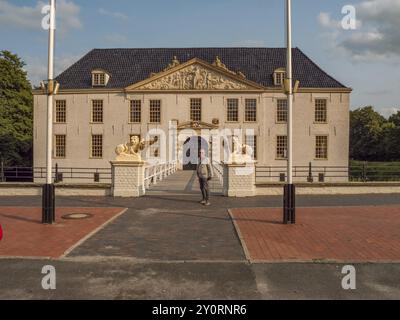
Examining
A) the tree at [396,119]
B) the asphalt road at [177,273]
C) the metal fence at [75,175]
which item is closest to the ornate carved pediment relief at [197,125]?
the metal fence at [75,175]

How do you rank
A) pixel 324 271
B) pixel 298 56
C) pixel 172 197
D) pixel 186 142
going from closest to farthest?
pixel 324 271
pixel 172 197
pixel 186 142
pixel 298 56

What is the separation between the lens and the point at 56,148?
Result: 34312mm

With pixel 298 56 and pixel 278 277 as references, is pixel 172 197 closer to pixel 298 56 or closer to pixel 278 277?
pixel 278 277

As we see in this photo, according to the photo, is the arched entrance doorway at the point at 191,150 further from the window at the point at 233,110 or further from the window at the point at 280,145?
the window at the point at 280,145

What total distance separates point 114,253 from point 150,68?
1283 inches

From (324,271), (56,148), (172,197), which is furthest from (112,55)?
(324,271)

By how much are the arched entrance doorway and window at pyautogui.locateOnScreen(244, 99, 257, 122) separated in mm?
4747

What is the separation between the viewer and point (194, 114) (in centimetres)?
3388

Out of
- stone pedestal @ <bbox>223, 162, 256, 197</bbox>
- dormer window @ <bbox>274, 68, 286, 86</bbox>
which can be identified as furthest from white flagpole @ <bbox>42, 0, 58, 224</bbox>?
dormer window @ <bbox>274, 68, 286, 86</bbox>

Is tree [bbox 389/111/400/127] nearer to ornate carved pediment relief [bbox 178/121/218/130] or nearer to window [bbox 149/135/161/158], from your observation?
ornate carved pediment relief [bbox 178/121/218/130]

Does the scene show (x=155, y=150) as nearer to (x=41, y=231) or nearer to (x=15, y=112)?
(x=15, y=112)

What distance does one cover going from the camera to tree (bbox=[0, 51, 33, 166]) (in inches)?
1443

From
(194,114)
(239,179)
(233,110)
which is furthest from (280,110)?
(239,179)
